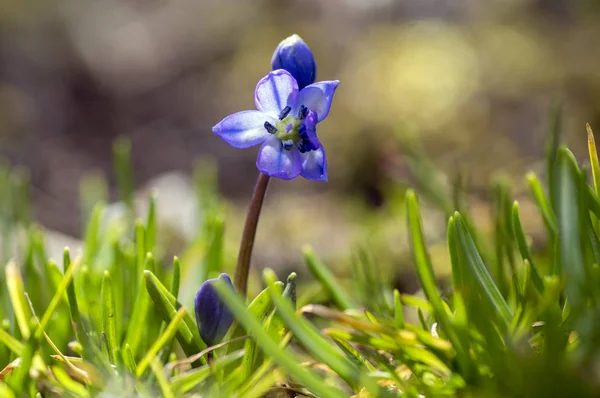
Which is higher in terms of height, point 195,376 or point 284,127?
point 284,127

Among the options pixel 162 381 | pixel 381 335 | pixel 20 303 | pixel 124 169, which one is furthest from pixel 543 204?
pixel 124 169

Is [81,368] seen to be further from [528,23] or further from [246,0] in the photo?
[246,0]

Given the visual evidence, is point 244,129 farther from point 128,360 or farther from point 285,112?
point 128,360

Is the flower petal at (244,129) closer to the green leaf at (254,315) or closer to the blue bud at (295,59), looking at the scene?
the blue bud at (295,59)

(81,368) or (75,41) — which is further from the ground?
(75,41)

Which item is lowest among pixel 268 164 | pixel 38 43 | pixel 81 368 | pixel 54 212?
pixel 54 212

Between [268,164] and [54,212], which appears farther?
[54,212]

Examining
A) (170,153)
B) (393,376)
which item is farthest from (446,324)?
(170,153)
